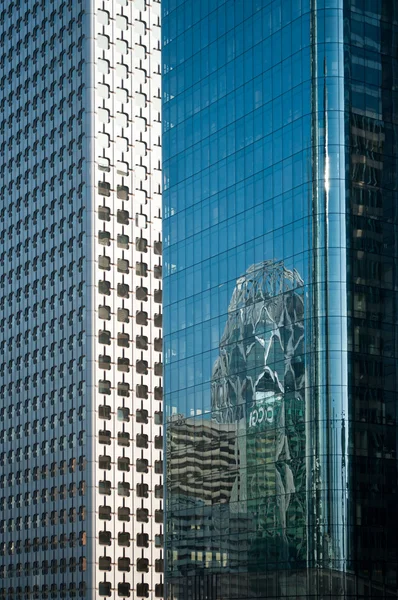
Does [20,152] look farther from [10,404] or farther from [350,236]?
[350,236]

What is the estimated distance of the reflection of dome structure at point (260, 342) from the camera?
89.6 metres

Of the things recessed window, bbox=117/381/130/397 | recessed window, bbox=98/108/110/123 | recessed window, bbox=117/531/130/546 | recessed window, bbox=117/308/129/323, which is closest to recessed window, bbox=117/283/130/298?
recessed window, bbox=117/308/129/323

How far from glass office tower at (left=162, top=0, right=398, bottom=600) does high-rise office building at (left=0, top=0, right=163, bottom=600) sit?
31.9 m

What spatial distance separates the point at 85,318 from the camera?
13738 cm

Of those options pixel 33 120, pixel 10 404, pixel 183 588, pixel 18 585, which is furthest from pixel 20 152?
pixel 183 588

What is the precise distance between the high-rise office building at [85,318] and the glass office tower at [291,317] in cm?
3188

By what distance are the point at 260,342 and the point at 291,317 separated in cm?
412

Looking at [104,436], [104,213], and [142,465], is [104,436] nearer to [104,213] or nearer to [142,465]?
[142,465]

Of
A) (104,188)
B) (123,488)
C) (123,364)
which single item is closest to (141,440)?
(123,488)

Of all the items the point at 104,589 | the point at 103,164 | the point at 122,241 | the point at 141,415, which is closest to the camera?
the point at 104,589

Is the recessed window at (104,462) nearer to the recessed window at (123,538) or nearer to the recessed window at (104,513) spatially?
the recessed window at (104,513)

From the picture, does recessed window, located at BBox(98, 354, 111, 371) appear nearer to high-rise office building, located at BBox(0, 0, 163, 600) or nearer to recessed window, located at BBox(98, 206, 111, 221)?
high-rise office building, located at BBox(0, 0, 163, 600)

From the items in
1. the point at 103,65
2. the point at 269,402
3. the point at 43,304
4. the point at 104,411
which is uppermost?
the point at 103,65

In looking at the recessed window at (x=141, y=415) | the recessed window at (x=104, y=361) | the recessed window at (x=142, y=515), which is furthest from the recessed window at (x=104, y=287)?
the recessed window at (x=142, y=515)
